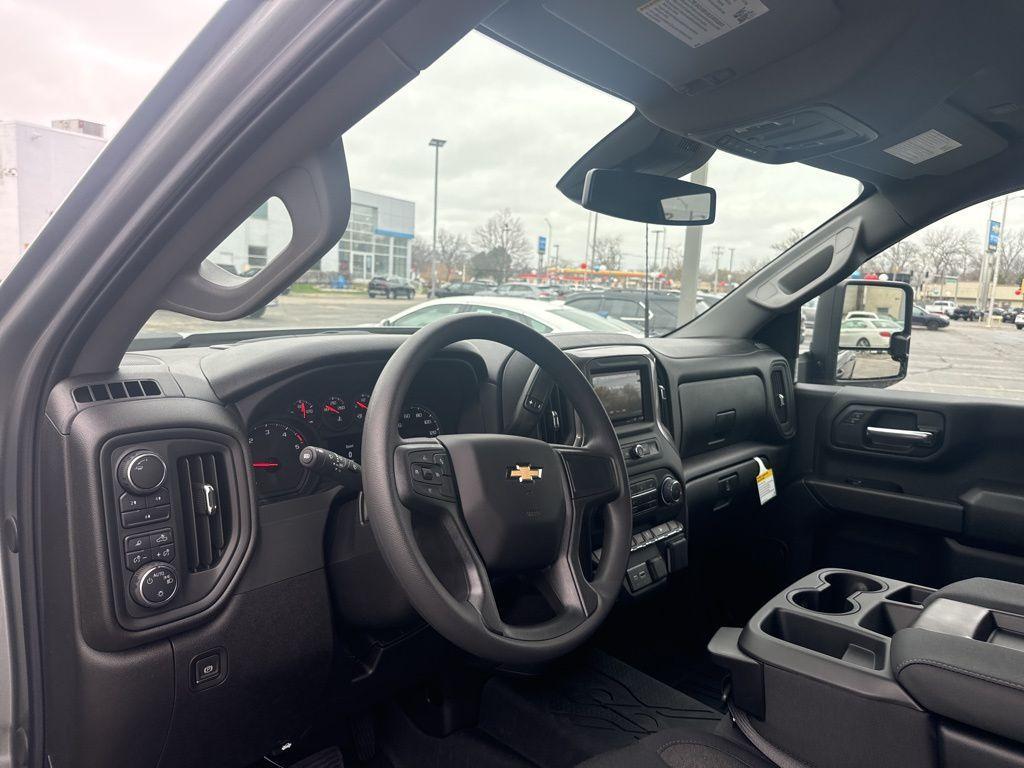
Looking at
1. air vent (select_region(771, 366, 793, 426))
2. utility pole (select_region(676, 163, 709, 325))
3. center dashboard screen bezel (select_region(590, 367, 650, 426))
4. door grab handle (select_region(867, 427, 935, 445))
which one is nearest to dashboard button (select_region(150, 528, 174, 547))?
center dashboard screen bezel (select_region(590, 367, 650, 426))

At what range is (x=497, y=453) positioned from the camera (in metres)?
1.49

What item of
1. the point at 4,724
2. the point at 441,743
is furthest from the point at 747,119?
the point at 4,724

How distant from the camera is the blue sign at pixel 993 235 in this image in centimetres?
257

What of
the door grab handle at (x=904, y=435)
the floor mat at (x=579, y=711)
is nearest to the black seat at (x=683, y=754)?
the floor mat at (x=579, y=711)

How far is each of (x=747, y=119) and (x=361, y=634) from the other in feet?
5.55

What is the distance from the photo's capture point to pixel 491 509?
1.44m

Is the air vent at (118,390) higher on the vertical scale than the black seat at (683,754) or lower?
higher

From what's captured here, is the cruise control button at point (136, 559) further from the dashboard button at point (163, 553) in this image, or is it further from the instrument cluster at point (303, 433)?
the instrument cluster at point (303, 433)

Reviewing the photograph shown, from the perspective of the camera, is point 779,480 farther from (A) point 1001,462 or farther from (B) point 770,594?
(A) point 1001,462

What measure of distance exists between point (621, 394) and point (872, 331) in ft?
4.94

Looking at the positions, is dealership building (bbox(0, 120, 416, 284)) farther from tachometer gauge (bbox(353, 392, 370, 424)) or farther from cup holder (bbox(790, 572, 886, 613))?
cup holder (bbox(790, 572, 886, 613))

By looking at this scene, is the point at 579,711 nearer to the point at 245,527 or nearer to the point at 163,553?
the point at 245,527

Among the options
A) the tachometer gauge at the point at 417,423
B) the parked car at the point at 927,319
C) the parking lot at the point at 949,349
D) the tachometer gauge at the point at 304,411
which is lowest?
the tachometer gauge at the point at 417,423

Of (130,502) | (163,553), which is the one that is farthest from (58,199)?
(163,553)
